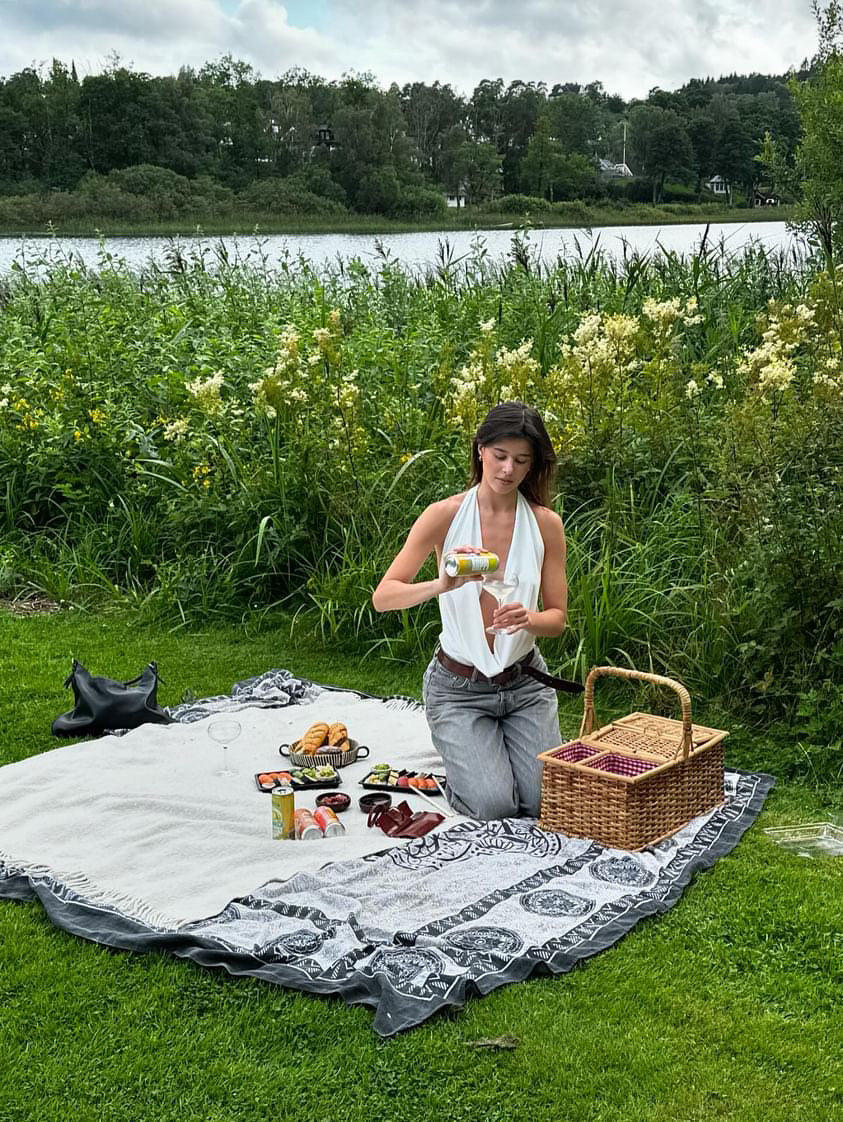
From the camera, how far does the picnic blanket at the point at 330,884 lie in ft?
10.0


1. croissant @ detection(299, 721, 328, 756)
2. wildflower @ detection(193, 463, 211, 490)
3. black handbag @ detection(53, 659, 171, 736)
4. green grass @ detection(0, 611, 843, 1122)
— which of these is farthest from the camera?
wildflower @ detection(193, 463, 211, 490)

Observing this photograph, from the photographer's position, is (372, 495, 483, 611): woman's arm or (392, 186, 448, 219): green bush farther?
(392, 186, 448, 219): green bush

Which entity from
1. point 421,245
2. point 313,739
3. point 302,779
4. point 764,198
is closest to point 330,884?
point 302,779

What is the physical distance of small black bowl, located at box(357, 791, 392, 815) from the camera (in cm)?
404

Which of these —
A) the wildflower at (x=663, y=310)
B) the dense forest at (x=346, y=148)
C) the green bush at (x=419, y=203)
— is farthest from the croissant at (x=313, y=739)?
the green bush at (x=419, y=203)

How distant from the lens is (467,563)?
374 cm

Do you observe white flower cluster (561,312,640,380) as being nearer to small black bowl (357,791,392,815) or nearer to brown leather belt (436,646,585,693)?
brown leather belt (436,646,585,693)

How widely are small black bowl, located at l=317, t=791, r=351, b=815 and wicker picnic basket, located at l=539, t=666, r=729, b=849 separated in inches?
26.8

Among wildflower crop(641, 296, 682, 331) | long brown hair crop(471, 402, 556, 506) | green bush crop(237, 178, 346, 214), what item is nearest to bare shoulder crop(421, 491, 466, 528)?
long brown hair crop(471, 402, 556, 506)

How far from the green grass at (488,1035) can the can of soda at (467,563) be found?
117 centimetres

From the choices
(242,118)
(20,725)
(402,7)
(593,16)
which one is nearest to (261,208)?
(242,118)

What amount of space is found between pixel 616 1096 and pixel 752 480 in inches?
122

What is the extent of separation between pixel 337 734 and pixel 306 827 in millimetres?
731

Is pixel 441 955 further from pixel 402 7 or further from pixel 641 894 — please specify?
pixel 402 7
